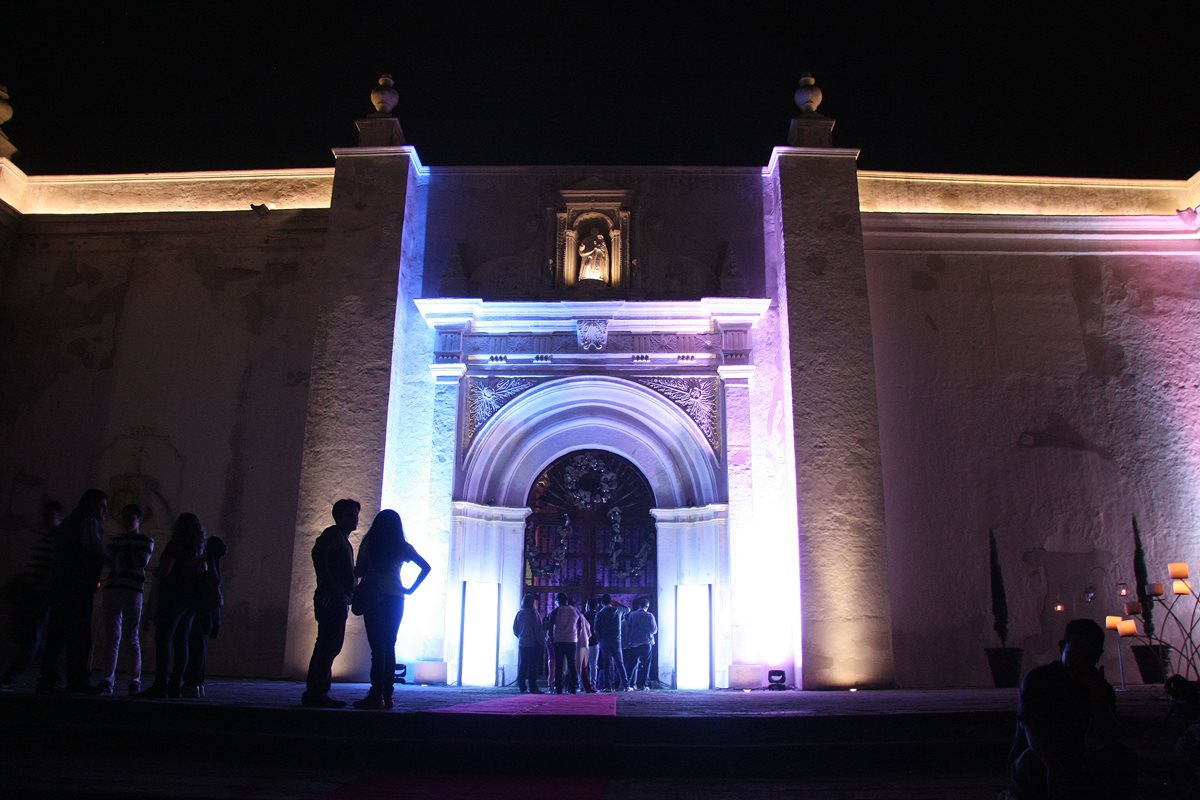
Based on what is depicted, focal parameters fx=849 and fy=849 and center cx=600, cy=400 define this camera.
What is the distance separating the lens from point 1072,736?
3150 millimetres

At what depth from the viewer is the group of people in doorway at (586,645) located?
902cm

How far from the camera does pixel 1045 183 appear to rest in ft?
36.0

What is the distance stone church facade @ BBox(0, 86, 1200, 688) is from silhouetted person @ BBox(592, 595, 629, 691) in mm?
574

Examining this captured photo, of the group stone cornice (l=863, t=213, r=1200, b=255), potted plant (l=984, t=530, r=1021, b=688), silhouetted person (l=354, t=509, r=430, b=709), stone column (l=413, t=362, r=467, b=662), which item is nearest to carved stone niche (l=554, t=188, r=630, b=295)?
stone column (l=413, t=362, r=467, b=662)

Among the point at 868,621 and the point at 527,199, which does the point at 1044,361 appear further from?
the point at 527,199

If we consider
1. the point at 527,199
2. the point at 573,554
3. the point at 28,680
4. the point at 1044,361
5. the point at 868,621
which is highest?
the point at 527,199

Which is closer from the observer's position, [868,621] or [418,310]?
[868,621]

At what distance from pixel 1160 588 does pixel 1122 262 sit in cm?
412

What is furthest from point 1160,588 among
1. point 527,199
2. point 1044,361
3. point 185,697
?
point 185,697

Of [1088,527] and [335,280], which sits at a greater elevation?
[335,280]

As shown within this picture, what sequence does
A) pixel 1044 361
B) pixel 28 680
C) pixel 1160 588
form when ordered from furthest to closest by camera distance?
pixel 1044 361 < pixel 1160 588 < pixel 28 680

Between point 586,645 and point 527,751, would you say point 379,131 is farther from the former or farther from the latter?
point 527,751

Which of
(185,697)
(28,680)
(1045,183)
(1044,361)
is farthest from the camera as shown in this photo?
(1045,183)

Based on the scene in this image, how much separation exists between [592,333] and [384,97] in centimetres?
406
